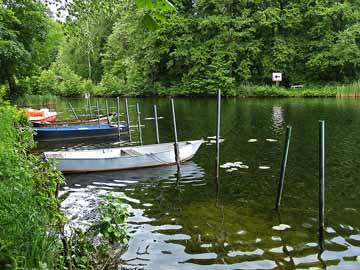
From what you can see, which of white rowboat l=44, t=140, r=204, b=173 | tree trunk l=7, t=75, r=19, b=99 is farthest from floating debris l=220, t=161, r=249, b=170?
tree trunk l=7, t=75, r=19, b=99

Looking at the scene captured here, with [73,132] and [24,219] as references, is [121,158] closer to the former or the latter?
[73,132]

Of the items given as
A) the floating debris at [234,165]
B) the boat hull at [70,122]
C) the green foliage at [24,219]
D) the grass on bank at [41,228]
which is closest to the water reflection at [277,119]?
the floating debris at [234,165]

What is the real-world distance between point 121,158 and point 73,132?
8.84 meters

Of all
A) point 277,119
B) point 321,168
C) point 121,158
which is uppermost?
point 321,168

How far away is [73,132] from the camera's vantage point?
22.0 meters

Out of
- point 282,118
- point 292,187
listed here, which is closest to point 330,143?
point 292,187

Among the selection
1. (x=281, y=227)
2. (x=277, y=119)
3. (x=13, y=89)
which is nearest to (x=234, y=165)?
(x=281, y=227)

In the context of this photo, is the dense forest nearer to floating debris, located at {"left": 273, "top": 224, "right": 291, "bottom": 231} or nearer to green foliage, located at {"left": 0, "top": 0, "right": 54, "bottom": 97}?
green foliage, located at {"left": 0, "top": 0, "right": 54, "bottom": 97}

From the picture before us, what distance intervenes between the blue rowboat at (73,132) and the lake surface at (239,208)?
7.13 meters

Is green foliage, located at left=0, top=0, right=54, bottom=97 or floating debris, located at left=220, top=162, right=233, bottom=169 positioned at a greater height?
green foliage, located at left=0, top=0, right=54, bottom=97

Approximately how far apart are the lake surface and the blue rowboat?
7128mm

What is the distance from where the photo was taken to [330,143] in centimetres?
1778

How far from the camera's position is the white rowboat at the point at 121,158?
1359 cm

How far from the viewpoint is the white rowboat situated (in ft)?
44.6
